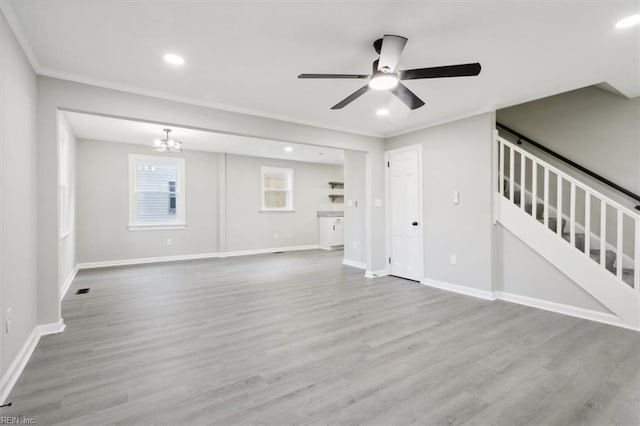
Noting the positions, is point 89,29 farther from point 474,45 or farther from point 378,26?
point 474,45

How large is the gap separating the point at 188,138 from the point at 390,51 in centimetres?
480

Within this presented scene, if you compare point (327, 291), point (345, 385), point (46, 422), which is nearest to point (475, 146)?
point (327, 291)

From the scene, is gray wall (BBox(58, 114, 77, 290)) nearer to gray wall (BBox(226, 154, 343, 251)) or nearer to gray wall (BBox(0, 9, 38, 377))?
gray wall (BBox(0, 9, 38, 377))

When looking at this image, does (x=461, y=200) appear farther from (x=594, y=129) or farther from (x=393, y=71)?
(x=393, y=71)

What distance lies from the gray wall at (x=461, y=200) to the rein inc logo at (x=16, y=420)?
4415 millimetres

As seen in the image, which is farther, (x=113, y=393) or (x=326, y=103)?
(x=326, y=103)

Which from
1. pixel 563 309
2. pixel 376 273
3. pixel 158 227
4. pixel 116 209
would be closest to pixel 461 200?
pixel 563 309

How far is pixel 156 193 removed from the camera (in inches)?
260

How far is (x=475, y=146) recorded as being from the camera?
404cm

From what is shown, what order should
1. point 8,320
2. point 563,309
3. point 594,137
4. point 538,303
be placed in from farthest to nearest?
point 594,137
point 538,303
point 563,309
point 8,320

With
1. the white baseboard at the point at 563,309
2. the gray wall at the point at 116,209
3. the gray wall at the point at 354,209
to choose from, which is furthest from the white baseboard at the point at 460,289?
the gray wall at the point at 116,209

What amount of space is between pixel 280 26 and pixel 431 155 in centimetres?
320

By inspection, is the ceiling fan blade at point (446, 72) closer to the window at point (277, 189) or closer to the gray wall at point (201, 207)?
the gray wall at point (201, 207)

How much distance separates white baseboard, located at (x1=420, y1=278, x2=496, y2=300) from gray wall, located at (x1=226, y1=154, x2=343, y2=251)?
4.44 meters
